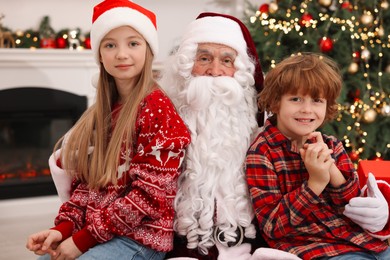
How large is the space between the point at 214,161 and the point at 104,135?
0.35 m

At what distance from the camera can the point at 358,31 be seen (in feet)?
11.7

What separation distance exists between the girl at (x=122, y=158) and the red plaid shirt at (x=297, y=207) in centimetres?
25

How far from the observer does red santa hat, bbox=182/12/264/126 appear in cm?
176

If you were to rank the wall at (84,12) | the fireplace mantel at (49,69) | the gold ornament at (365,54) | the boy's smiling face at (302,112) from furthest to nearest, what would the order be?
the wall at (84,12), the fireplace mantel at (49,69), the gold ornament at (365,54), the boy's smiling face at (302,112)

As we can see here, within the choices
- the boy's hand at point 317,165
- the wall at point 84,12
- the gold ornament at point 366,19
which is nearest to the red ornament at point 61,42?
the wall at point 84,12

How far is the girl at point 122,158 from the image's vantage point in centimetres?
153

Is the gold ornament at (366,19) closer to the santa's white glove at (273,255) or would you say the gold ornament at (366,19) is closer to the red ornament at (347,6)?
the red ornament at (347,6)

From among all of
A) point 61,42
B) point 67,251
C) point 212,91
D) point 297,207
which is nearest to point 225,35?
point 212,91

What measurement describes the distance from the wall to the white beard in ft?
8.34

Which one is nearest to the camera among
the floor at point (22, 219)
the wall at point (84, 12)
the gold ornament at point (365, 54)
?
the floor at point (22, 219)

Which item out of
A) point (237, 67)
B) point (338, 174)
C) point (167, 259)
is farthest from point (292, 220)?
point (237, 67)

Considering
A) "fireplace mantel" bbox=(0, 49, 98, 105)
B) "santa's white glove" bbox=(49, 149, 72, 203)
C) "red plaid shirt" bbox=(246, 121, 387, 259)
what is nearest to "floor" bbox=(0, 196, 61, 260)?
"fireplace mantel" bbox=(0, 49, 98, 105)

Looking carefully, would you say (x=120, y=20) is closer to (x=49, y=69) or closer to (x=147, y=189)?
(x=147, y=189)

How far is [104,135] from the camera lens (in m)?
1.69
